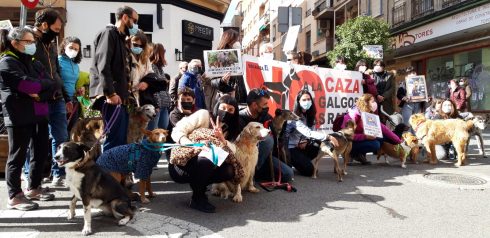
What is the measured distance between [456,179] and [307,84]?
321 cm

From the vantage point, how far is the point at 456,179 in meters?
5.98

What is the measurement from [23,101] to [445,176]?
584cm

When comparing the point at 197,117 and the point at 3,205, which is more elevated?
the point at 197,117

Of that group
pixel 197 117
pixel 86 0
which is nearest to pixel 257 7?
pixel 86 0

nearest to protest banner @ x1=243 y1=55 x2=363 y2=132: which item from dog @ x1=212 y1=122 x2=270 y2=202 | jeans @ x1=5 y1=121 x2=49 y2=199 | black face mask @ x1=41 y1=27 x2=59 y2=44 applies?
dog @ x1=212 y1=122 x2=270 y2=202

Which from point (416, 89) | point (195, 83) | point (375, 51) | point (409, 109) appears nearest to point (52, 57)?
point (195, 83)

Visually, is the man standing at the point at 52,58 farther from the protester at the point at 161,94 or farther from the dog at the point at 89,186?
the protester at the point at 161,94

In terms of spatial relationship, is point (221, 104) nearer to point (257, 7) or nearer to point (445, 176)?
point (445, 176)

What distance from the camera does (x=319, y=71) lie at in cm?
832

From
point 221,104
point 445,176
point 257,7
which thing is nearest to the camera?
point 221,104

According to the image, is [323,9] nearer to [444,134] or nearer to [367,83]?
[367,83]

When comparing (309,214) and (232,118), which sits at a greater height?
(232,118)

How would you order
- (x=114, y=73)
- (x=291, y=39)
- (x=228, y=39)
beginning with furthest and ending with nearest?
(x=291, y=39), (x=228, y=39), (x=114, y=73)

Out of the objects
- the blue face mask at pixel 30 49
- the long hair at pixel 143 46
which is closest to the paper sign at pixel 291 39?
the long hair at pixel 143 46
